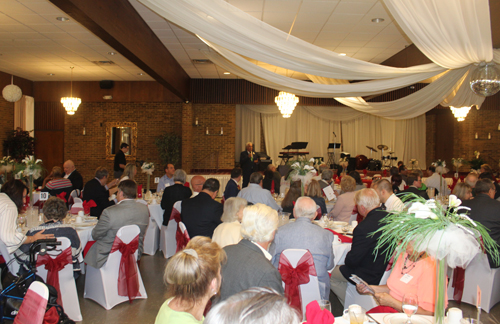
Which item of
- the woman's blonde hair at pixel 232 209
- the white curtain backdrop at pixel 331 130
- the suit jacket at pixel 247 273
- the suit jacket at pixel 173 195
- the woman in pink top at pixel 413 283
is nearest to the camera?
the suit jacket at pixel 247 273

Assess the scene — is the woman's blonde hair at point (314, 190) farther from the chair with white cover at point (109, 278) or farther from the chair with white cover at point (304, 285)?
the chair with white cover at point (109, 278)

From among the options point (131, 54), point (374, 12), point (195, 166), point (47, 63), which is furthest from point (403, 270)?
point (195, 166)

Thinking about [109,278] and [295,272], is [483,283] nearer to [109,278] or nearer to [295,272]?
[295,272]

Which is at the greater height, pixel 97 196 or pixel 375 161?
pixel 375 161

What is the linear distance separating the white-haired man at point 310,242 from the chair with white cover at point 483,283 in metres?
1.97

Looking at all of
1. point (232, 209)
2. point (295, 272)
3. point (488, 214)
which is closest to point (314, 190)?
point (232, 209)

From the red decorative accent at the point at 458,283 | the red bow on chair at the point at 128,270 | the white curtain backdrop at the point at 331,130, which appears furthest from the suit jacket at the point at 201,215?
the white curtain backdrop at the point at 331,130

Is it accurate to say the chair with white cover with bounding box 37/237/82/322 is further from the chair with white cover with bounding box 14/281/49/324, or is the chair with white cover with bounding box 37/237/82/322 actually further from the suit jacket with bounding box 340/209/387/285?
the suit jacket with bounding box 340/209/387/285

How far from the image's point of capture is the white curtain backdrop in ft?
55.3

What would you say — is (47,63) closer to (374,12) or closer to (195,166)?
(195,166)

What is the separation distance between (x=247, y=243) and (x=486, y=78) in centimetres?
362

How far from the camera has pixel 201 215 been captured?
4902 millimetres

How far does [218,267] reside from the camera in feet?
6.79

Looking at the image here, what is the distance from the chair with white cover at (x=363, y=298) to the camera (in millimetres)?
3414
